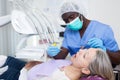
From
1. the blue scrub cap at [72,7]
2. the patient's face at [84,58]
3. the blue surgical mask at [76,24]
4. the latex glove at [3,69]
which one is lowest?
the latex glove at [3,69]

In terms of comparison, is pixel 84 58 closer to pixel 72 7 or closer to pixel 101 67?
pixel 101 67

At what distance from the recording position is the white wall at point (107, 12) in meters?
2.18

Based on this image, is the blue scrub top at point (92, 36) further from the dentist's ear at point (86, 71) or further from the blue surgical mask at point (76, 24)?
the dentist's ear at point (86, 71)

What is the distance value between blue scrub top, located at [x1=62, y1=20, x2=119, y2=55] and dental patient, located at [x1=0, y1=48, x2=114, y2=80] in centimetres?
20

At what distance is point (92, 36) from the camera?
5.21ft

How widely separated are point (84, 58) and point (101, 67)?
0.45 feet

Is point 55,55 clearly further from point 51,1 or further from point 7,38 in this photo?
point 7,38

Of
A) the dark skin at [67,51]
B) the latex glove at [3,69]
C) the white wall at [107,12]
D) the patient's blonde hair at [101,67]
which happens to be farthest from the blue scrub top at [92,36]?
the white wall at [107,12]

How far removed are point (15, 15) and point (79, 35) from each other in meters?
0.54

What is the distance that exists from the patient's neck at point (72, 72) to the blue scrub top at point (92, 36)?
0.89 ft

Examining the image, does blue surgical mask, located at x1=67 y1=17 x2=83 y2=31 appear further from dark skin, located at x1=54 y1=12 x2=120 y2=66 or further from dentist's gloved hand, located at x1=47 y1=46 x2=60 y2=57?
dentist's gloved hand, located at x1=47 y1=46 x2=60 y2=57

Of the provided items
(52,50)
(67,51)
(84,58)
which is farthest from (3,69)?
(84,58)

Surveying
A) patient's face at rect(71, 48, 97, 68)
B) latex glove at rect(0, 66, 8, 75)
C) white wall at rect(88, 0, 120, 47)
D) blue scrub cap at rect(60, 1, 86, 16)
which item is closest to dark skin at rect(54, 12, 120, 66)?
blue scrub cap at rect(60, 1, 86, 16)

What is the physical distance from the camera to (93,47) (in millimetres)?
1417
